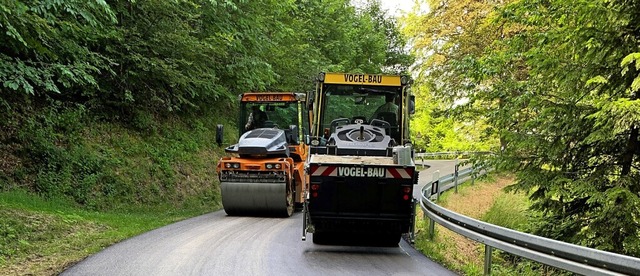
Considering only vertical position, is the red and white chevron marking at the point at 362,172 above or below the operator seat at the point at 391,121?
below

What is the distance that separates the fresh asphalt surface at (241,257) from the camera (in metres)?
6.78

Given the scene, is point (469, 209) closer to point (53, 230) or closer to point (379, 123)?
point (379, 123)

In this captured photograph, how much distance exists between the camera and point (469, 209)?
16.4m

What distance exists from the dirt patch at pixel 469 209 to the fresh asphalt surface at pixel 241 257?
810mm

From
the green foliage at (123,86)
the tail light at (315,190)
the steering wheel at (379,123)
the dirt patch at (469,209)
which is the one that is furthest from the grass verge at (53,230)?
the dirt patch at (469,209)

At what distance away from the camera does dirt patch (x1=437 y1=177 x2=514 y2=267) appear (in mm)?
8538

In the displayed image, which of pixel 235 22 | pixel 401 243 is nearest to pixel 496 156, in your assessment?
pixel 401 243

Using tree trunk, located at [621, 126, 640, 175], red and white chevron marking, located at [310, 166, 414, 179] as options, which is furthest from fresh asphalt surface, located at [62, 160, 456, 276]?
tree trunk, located at [621, 126, 640, 175]

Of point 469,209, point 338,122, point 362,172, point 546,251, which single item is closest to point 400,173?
point 362,172

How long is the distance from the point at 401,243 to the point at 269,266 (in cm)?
329

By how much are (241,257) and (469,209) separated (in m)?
10.6

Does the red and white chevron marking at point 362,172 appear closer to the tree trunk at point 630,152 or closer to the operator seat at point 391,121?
the operator seat at point 391,121

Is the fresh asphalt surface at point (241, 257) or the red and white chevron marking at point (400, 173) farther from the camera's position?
the red and white chevron marking at point (400, 173)

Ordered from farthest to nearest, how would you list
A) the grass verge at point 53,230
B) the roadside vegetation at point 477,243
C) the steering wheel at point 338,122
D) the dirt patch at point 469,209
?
the steering wheel at point 338,122
the dirt patch at point 469,209
the roadside vegetation at point 477,243
the grass verge at point 53,230
